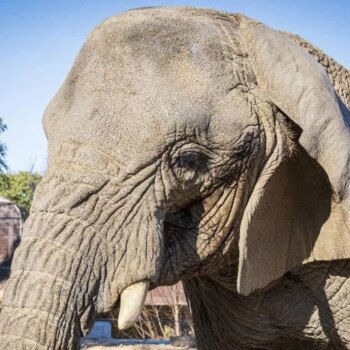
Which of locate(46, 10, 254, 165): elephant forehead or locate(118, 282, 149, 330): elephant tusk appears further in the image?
locate(46, 10, 254, 165): elephant forehead

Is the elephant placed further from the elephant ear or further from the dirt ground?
the dirt ground

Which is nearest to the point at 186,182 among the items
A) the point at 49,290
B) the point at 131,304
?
the point at 131,304

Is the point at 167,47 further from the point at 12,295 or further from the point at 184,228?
the point at 12,295

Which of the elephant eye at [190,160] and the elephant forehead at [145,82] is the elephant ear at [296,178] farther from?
the elephant eye at [190,160]

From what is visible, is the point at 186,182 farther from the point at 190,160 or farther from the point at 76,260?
the point at 76,260

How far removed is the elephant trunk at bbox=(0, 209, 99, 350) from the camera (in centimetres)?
236

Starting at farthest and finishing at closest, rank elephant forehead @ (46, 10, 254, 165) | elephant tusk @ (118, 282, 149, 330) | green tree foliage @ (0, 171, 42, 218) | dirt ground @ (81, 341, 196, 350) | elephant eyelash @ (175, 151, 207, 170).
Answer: green tree foliage @ (0, 171, 42, 218)
dirt ground @ (81, 341, 196, 350)
elephant eyelash @ (175, 151, 207, 170)
elephant forehead @ (46, 10, 254, 165)
elephant tusk @ (118, 282, 149, 330)

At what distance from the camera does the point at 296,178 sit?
313cm

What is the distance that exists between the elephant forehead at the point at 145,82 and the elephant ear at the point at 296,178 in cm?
13

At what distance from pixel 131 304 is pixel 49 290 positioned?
27cm

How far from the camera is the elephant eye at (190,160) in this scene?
2.75 metres

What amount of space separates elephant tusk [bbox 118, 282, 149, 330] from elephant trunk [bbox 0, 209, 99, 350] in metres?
0.09

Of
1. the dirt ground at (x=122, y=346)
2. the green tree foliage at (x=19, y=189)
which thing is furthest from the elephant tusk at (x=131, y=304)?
the green tree foliage at (x=19, y=189)

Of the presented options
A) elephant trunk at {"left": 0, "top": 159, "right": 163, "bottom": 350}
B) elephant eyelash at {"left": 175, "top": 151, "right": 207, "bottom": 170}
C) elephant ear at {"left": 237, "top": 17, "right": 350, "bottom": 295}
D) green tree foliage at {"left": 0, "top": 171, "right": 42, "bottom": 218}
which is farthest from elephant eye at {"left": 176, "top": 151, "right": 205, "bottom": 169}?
green tree foliage at {"left": 0, "top": 171, "right": 42, "bottom": 218}
